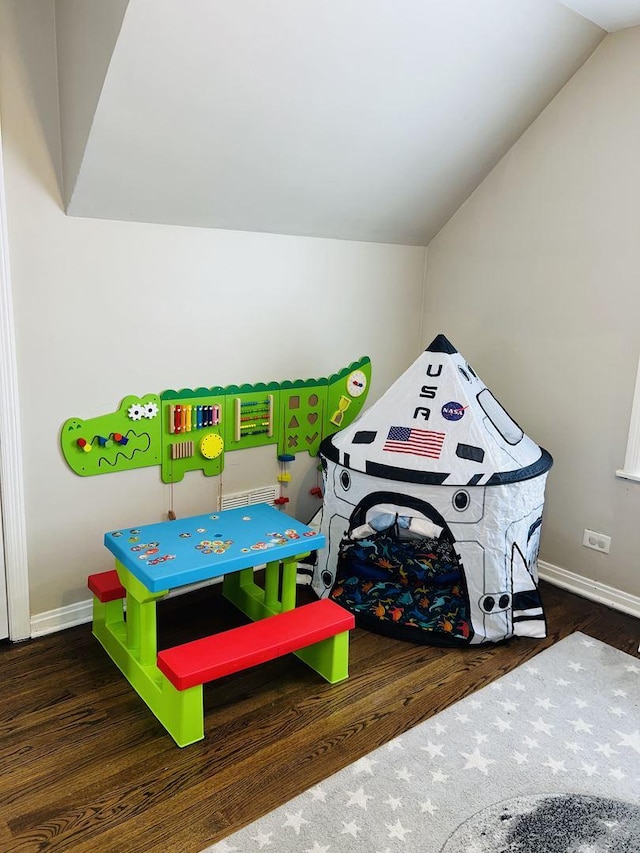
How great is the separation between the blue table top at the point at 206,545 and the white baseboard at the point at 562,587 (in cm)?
44

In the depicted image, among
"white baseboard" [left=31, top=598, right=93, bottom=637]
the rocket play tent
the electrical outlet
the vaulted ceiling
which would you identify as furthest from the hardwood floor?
the vaulted ceiling

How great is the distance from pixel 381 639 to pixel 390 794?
0.79m

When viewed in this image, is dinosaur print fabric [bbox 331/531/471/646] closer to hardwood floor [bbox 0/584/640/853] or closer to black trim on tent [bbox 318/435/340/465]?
hardwood floor [bbox 0/584/640/853]

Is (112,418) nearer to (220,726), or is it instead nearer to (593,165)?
(220,726)

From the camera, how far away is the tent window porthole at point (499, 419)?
Result: 9.11 feet

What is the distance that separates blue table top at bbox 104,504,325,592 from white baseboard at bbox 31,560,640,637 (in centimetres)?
44

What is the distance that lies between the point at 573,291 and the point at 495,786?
205 cm

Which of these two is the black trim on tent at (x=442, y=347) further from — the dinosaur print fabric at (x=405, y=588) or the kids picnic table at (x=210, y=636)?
the kids picnic table at (x=210, y=636)

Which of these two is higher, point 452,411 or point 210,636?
point 452,411

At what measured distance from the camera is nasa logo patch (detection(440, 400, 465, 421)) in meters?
2.70

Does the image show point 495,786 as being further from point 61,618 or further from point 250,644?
point 61,618

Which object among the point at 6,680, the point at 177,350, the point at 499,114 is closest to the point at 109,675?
the point at 6,680

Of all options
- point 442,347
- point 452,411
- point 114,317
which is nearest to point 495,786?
point 452,411

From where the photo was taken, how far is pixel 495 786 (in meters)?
1.94
